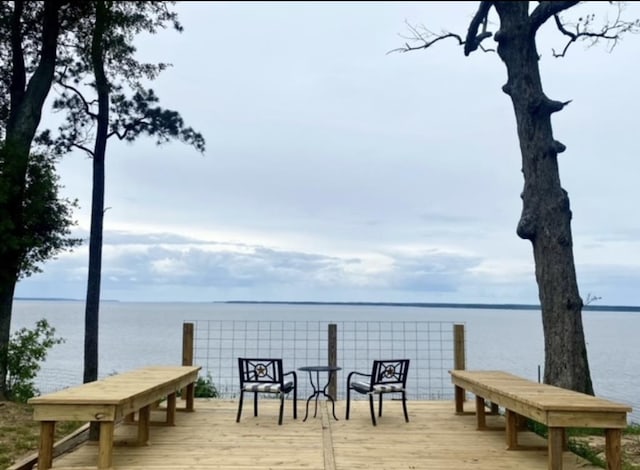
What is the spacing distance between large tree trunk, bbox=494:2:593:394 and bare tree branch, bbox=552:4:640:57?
Result: 2.28 ft

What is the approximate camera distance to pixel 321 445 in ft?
15.1

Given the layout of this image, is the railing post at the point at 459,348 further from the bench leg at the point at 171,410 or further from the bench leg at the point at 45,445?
the bench leg at the point at 45,445

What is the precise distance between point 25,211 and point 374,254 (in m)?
20.9

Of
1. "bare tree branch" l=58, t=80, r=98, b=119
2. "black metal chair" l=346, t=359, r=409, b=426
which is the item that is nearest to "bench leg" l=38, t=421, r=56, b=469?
"black metal chair" l=346, t=359, r=409, b=426

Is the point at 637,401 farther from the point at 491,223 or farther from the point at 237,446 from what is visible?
the point at 237,446

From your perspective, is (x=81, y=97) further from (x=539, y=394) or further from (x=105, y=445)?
(x=539, y=394)

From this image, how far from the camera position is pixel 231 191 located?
1362cm

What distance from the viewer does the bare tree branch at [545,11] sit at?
7.06 metres

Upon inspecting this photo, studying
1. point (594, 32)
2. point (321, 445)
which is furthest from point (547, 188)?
point (321, 445)

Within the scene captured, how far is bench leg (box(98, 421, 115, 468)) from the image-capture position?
374 cm

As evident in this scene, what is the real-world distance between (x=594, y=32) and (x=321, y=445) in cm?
659

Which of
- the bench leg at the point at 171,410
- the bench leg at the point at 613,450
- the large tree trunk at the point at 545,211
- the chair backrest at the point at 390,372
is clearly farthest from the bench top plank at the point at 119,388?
the large tree trunk at the point at 545,211

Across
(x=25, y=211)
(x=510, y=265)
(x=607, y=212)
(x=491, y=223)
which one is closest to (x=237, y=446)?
(x=25, y=211)

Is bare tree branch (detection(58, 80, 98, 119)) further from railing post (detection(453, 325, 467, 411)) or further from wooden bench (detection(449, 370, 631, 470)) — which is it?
wooden bench (detection(449, 370, 631, 470))
